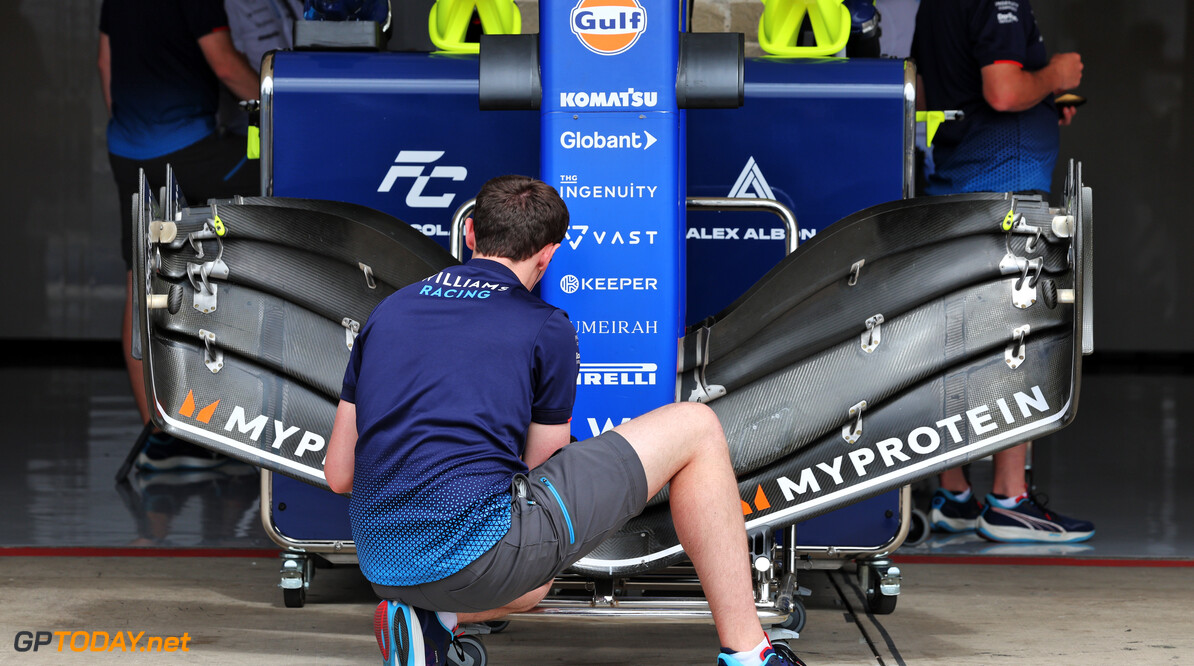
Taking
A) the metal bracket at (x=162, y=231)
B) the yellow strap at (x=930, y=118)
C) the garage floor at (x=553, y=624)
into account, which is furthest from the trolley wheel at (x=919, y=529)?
the metal bracket at (x=162, y=231)

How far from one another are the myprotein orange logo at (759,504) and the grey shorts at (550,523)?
473mm

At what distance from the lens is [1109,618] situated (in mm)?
3416

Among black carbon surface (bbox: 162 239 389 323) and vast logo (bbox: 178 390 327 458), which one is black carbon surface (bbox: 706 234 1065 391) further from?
vast logo (bbox: 178 390 327 458)

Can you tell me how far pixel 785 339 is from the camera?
9.84ft

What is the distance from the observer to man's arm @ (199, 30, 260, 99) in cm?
499

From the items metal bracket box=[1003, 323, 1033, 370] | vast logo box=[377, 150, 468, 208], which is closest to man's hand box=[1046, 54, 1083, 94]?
metal bracket box=[1003, 323, 1033, 370]

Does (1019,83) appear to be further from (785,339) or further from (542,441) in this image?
(542,441)

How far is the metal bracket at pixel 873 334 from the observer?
293 centimetres

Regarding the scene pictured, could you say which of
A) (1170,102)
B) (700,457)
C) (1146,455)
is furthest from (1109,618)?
(1170,102)

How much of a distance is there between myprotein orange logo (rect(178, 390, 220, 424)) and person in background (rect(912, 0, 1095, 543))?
272 cm

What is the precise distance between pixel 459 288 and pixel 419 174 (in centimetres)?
110

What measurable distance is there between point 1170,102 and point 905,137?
7949 millimetres

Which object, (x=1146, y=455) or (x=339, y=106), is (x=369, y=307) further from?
(x=1146, y=455)

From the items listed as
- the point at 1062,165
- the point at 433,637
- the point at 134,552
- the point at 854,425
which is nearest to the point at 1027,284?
the point at 854,425
